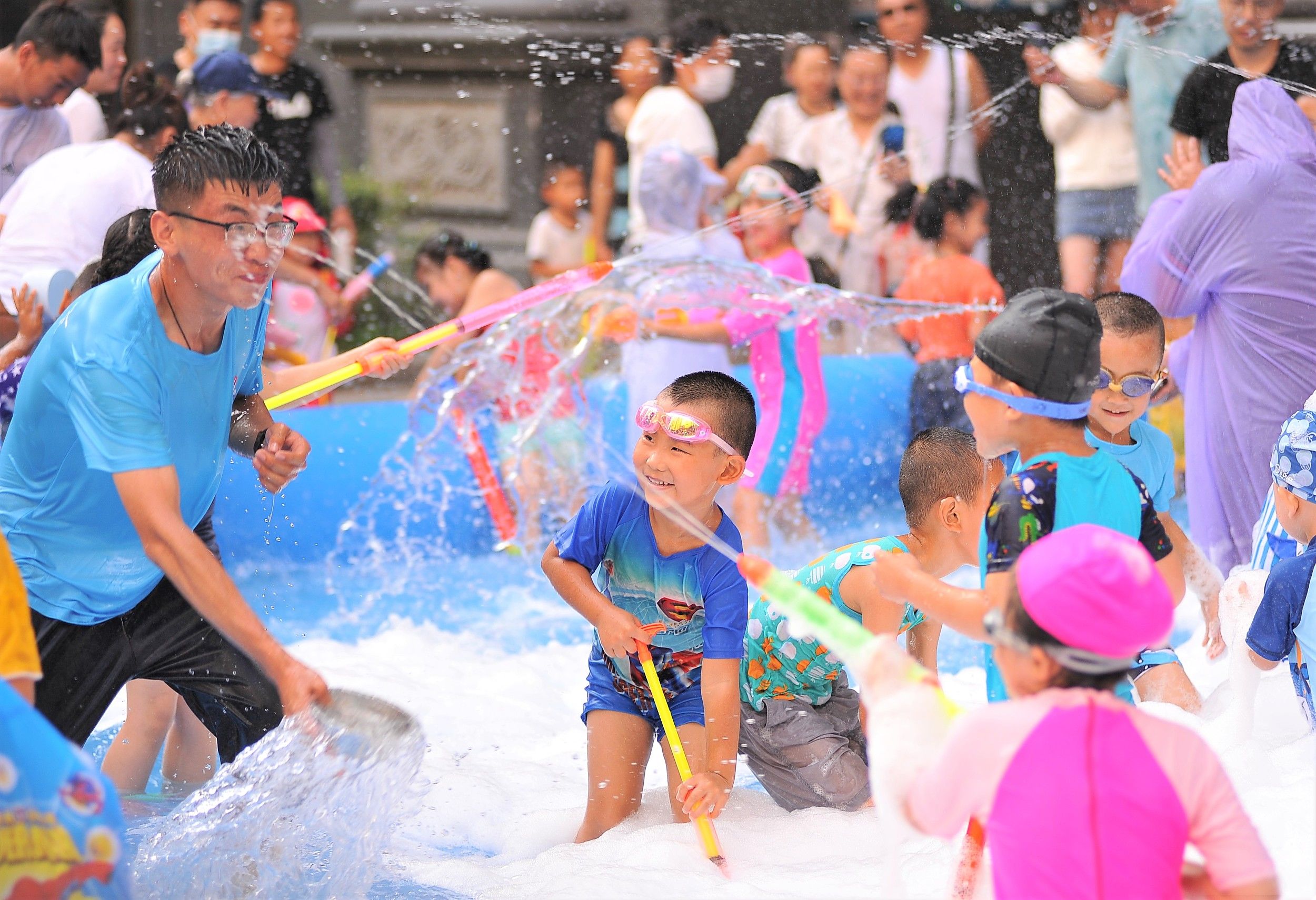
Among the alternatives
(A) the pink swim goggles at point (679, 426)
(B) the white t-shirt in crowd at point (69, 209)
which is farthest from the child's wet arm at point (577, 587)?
(B) the white t-shirt in crowd at point (69, 209)

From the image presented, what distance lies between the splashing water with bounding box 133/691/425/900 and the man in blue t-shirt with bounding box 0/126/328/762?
185mm

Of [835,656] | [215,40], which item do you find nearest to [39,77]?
[215,40]

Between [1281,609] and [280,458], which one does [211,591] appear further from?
[1281,609]

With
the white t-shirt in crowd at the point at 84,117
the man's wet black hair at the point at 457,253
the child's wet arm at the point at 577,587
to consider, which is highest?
the white t-shirt in crowd at the point at 84,117

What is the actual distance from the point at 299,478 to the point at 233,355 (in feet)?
10.2

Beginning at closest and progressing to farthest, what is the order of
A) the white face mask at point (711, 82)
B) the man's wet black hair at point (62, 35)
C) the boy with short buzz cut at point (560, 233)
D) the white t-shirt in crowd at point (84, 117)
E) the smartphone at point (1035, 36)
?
the man's wet black hair at point (62, 35), the white t-shirt in crowd at point (84, 117), the smartphone at point (1035, 36), the boy with short buzz cut at point (560, 233), the white face mask at point (711, 82)

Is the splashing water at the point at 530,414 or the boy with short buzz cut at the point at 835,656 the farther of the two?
the splashing water at the point at 530,414

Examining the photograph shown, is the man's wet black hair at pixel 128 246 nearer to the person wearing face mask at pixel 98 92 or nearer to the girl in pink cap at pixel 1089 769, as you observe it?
the girl in pink cap at pixel 1089 769

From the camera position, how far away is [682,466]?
130 inches

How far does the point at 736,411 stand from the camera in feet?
11.2

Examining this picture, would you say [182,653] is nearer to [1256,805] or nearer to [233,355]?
[233,355]

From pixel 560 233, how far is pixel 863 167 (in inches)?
77.1

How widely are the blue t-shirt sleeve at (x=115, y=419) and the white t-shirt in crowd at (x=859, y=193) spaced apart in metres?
5.80

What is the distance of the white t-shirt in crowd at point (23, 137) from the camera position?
5.68 meters
